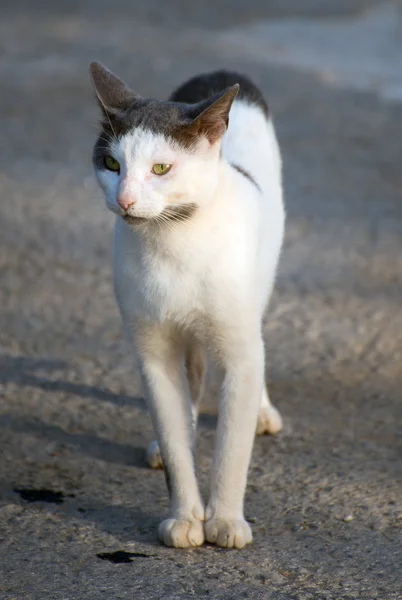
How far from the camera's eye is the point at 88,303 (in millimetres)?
5316

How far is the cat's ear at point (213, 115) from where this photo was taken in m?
2.91

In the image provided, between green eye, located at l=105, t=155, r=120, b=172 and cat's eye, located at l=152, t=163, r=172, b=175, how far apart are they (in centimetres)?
12

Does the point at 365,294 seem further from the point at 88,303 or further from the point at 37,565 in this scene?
the point at 37,565

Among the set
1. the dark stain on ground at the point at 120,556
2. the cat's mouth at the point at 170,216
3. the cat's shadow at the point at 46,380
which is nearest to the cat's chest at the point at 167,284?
the cat's mouth at the point at 170,216

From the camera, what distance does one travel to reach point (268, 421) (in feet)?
13.1

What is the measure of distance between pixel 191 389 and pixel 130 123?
3.56 ft

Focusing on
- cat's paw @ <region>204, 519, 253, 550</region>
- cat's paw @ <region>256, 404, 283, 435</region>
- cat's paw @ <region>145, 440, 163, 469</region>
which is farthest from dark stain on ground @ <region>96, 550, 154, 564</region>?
cat's paw @ <region>256, 404, 283, 435</region>

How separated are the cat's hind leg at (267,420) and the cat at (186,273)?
710 mm

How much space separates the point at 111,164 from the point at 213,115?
1.08ft

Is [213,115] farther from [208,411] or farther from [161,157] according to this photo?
[208,411]

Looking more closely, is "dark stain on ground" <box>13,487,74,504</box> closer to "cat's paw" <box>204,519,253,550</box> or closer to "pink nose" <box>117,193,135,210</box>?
"cat's paw" <box>204,519,253,550</box>

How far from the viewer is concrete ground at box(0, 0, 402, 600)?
307cm

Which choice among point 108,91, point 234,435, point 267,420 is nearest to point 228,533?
point 234,435

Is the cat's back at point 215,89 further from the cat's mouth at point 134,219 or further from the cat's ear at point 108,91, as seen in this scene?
the cat's mouth at point 134,219
